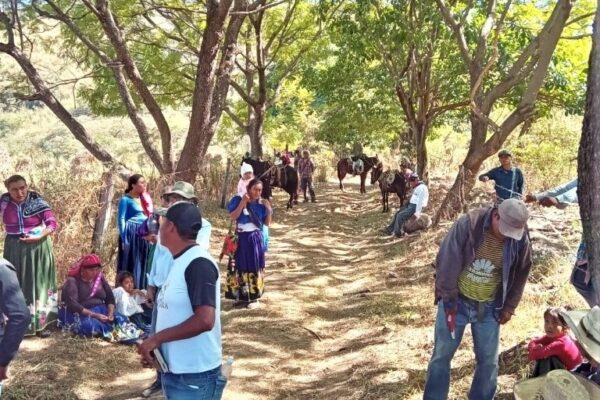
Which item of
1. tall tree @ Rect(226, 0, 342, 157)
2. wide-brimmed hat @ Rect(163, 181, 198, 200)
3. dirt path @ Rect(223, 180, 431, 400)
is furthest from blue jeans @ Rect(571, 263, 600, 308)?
tall tree @ Rect(226, 0, 342, 157)

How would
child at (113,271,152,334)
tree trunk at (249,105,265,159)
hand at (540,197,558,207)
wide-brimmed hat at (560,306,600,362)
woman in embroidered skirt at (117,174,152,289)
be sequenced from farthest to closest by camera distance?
tree trunk at (249,105,265,159), woman in embroidered skirt at (117,174,152,289), child at (113,271,152,334), hand at (540,197,558,207), wide-brimmed hat at (560,306,600,362)

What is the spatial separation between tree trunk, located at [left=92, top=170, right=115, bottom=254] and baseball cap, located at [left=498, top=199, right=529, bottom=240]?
557 centimetres

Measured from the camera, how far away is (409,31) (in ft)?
30.1

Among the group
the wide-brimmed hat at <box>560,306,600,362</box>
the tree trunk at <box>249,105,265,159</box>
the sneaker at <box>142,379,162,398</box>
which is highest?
the tree trunk at <box>249,105,265,159</box>

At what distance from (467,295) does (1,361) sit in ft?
9.46

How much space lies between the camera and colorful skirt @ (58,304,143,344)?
6012 millimetres

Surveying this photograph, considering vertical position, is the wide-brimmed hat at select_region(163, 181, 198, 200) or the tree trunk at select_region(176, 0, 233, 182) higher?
the tree trunk at select_region(176, 0, 233, 182)

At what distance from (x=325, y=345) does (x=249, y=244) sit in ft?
5.06

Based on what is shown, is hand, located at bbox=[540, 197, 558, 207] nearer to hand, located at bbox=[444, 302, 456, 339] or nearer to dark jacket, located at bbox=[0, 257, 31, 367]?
hand, located at bbox=[444, 302, 456, 339]

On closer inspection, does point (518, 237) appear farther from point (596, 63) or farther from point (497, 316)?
point (596, 63)

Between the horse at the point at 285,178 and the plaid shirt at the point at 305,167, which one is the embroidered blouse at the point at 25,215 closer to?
the horse at the point at 285,178

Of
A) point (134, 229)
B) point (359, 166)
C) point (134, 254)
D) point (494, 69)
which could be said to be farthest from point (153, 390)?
point (359, 166)

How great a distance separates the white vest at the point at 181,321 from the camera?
2852 mm

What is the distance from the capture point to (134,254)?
21.5ft
